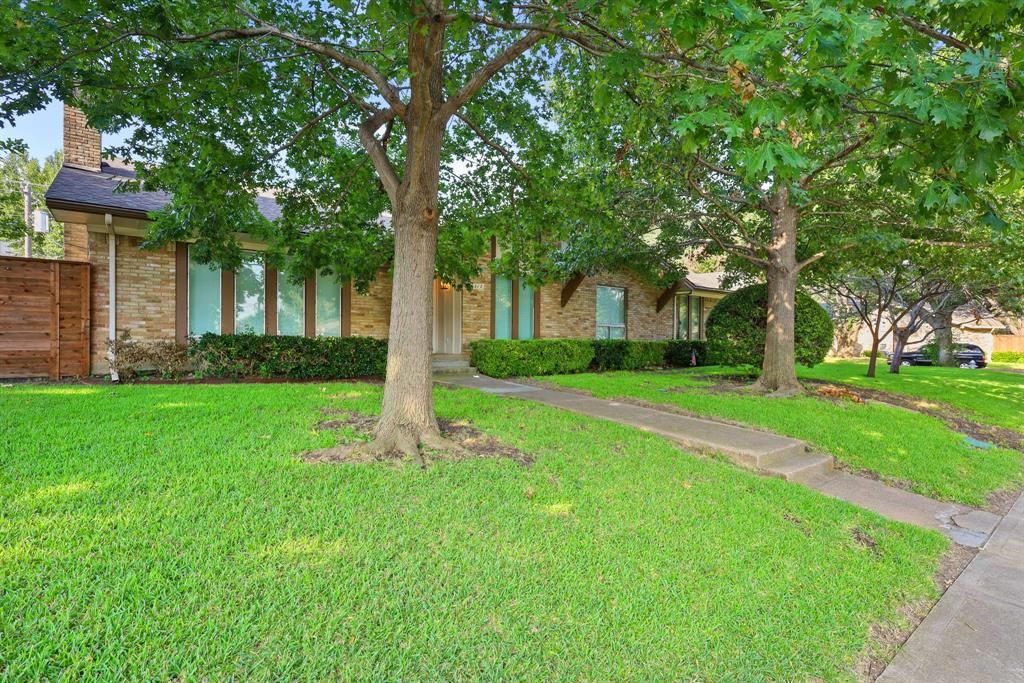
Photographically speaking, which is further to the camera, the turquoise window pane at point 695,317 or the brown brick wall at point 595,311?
the turquoise window pane at point 695,317

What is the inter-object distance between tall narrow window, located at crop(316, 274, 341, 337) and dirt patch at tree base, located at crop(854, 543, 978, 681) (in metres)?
11.1

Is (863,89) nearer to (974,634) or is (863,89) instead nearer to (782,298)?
(974,634)

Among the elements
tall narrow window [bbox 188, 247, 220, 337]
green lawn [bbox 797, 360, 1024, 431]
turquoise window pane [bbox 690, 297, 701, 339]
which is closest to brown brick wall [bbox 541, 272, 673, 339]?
turquoise window pane [bbox 690, 297, 701, 339]

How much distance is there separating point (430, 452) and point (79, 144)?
12348 mm

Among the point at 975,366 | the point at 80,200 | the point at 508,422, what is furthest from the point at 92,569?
the point at 975,366

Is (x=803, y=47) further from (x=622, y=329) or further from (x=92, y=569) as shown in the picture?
(x=622, y=329)

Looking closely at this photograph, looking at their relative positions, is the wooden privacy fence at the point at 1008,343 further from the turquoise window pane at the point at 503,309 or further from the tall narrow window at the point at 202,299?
the tall narrow window at the point at 202,299

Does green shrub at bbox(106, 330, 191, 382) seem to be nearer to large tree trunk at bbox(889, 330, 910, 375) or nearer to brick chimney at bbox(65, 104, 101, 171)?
brick chimney at bbox(65, 104, 101, 171)

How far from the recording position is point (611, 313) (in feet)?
55.5

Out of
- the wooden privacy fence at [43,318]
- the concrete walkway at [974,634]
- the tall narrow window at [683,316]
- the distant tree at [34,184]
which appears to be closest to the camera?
the concrete walkway at [974,634]

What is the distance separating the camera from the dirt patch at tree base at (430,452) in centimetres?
429

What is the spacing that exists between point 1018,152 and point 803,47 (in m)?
1.54

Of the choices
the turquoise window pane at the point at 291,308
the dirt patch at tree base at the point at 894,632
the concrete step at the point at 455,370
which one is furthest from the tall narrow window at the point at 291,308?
the dirt patch at tree base at the point at 894,632

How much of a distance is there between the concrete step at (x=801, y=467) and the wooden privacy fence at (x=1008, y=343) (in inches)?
1353
